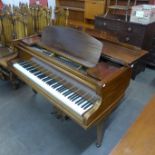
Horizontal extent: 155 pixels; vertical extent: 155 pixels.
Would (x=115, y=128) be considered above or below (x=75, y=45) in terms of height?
below

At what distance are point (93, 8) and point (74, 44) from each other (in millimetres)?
2273

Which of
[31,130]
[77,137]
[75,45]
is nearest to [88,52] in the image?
[75,45]

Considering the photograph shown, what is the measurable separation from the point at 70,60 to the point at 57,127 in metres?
0.78

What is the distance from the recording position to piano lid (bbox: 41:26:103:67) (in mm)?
1404

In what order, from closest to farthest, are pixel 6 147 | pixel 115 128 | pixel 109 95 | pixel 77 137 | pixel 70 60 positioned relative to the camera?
1. pixel 109 95
2. pixel 70 60
3. pixel 6 147
4. pixel 77 137
5. pixel 115 128

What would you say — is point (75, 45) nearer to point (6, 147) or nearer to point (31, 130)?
point (31, 130)

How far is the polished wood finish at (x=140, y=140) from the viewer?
0.99 m

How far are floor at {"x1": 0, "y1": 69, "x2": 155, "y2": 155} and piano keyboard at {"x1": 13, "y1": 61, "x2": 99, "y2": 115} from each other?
0.57 meters

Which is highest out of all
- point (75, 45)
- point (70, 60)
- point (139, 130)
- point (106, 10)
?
point (106, 10)

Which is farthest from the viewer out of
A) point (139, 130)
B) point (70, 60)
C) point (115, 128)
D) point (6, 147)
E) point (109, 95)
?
point (115, 128)

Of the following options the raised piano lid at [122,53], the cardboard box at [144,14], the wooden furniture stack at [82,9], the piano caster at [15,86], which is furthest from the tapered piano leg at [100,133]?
the wooden furniture stack at [82,9]

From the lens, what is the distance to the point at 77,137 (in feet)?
5.87

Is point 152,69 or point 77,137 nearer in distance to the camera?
point 77,137

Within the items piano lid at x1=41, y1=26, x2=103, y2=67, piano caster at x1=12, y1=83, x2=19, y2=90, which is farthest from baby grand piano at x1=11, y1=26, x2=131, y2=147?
piano caster at x1=12, y1=83, x2=19, y2=90
